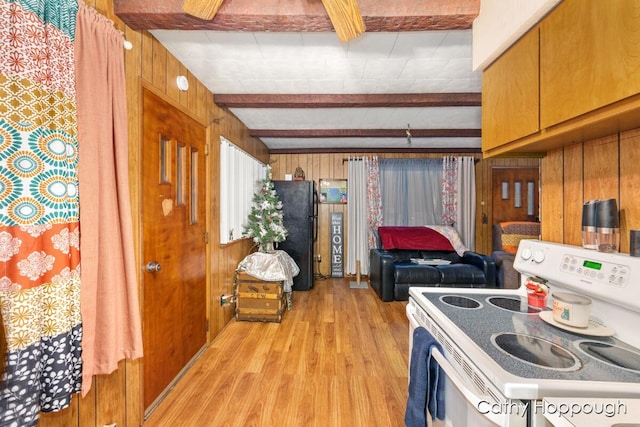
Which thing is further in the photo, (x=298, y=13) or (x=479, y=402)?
(x=298, y=13)

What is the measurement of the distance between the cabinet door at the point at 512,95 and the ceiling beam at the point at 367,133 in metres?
2.28

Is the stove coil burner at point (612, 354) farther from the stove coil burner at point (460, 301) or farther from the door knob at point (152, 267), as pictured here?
the door knob at point (152, 267)

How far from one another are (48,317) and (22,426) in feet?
1.11

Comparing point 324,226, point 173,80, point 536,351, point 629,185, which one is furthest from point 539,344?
point 324,226

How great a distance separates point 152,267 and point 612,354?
7.12 ft

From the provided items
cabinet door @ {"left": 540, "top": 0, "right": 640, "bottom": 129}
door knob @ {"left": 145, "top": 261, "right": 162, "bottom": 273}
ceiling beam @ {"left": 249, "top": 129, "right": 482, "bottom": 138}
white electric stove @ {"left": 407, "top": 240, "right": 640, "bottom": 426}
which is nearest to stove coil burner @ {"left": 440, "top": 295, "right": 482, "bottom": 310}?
white electric stove @ {"left": 407, "top": 240, "right": 640, "bottom": 426}

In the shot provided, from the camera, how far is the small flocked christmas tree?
337 cm

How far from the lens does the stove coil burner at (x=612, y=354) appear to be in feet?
2.60

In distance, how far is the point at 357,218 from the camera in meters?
4.78

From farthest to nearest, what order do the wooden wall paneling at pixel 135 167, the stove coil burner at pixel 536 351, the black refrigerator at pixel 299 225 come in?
the black refrigerator at pixel 299 225 < the wooden wall paneling at pixel 135 167 < the stove coil burner at pixel 536 351

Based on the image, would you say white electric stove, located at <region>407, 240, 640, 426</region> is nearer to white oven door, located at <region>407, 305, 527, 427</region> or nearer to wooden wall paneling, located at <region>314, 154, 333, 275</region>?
white oven door, located at <region>407, 305, 527, 427</region>

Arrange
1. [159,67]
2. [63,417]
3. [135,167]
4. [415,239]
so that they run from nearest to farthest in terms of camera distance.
A: [63,417] → [135,167] → [159,67] → [415,239]

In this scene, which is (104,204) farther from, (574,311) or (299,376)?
(574,311)

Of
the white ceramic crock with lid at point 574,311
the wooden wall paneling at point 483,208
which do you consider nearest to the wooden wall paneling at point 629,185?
the white ceramic crock with lid at point 574,311
